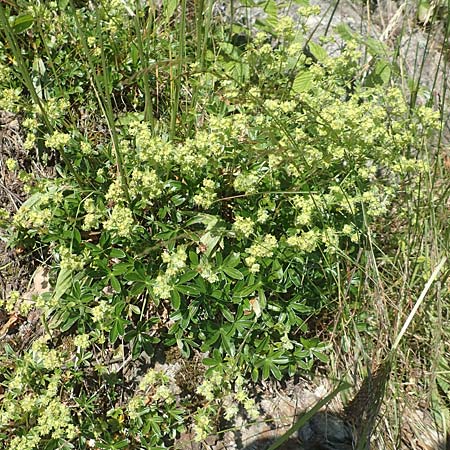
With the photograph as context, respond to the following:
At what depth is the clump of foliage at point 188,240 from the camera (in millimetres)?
2322

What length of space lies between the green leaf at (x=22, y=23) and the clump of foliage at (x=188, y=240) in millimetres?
148

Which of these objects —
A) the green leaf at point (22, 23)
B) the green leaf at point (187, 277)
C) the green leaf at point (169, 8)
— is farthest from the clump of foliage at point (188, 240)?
the green leaf at point (169, 8)

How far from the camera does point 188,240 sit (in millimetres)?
2605

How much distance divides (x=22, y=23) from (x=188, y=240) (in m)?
1.58

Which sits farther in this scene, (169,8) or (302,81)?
(169,8)

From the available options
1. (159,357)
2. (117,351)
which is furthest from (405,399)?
(117,351)

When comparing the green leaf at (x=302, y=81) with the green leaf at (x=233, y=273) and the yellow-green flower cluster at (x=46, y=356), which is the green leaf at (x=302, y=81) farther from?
the yellow-green flower cluster at (x=46, y=356)

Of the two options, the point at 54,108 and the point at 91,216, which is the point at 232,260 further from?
the point at 54,108

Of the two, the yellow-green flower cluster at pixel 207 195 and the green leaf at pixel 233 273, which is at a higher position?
the yellow-green flower cluster at pixel 207 195

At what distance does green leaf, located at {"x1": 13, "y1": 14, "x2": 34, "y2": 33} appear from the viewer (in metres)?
2.90

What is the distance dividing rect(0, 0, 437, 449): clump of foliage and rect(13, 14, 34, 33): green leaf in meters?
0.15

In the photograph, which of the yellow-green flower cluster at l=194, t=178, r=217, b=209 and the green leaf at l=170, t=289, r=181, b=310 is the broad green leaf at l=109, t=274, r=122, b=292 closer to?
the green leaf at l=170, t=289, r=181, b=310

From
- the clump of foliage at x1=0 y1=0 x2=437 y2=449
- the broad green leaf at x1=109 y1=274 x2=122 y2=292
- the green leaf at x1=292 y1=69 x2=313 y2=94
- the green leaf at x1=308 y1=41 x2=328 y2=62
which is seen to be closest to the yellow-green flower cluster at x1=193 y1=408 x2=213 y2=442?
the clump of foliage at x1=0 y1=0 x2=437 y2=449

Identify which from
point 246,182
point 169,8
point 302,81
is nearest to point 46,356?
point 246,182
